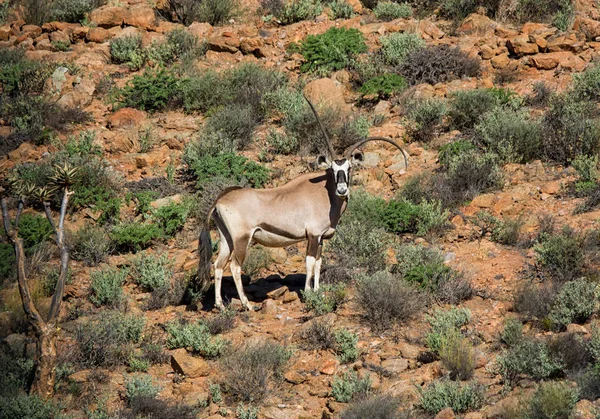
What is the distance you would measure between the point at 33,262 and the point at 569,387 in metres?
8.56

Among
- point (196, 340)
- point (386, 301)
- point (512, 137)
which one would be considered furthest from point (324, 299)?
point (512, 137)

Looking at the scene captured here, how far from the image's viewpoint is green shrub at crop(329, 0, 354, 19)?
22281 millimetres

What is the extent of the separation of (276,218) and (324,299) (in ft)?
4.53

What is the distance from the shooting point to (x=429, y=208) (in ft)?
46.5

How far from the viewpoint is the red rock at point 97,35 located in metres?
21.2

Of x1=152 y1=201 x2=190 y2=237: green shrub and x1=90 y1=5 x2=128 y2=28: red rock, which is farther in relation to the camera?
x1=90 y1=5 x2=128 y2=28: red rock

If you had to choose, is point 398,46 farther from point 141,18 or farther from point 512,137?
point 141,18

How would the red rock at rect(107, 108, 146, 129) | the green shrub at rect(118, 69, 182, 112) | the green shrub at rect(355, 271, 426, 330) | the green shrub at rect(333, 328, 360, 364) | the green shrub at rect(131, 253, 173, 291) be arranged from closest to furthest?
the green shrub at rect(333, 328, 360, 364) < the green shrub at rect(355, 271, 426, 330) < the green shrub at rect(131, 253, 173, 291) < the red rock at rect(107, 108, 146, 129) < the green shrub at rect(118, 69, 182, 112)

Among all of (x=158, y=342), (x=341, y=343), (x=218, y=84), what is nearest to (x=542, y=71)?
(x=218, y=84)

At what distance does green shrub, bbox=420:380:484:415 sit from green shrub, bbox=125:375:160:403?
3.12m

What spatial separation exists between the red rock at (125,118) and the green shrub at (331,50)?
174 inches

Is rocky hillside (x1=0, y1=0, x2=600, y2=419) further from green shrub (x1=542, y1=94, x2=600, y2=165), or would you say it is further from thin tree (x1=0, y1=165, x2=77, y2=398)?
thin tree (x1=0, y1=165, x2=77, y2=398)

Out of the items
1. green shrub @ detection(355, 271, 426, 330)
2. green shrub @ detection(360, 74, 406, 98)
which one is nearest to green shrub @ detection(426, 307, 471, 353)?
green shrub @ detection(355, 271, 426, 330)

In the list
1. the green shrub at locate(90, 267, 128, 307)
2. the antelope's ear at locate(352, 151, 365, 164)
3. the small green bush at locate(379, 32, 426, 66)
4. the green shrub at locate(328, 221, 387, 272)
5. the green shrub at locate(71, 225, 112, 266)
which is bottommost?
the green shrub at locate(71, 225, 112, 266)
